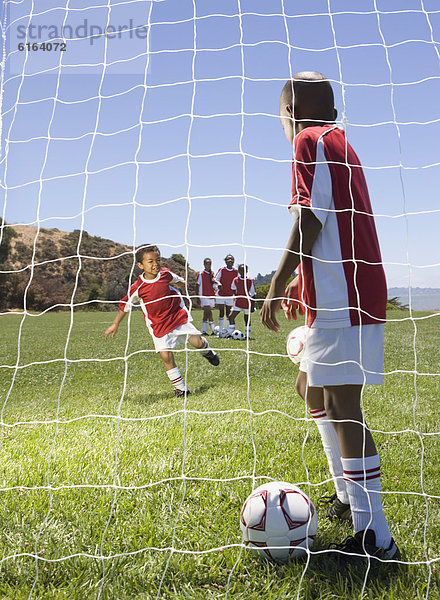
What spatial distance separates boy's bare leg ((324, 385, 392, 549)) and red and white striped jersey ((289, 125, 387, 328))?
0.26 metres

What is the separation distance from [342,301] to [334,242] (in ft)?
0.69

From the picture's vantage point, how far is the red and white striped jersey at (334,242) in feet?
6.15

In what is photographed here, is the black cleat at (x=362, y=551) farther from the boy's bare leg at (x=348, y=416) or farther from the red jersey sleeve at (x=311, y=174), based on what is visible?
the red jersey sleeve at (x=311, y=174)

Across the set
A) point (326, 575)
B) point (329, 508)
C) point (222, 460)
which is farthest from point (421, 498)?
point (222, 460)

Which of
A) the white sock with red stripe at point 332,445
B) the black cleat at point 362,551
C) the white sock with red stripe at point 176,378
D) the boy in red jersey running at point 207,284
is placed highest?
the white sock with red stripe at point 332,445

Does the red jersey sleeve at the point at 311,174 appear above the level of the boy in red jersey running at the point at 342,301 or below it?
above

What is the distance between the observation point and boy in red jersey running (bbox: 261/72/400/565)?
1854 millimetres

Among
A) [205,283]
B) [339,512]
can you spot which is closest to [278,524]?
[339,512]

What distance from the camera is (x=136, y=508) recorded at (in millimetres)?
2281

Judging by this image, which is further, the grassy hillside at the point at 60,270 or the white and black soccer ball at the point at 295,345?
the grassy hillside at the point at 60,270

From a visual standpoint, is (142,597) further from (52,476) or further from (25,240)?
(25,240)

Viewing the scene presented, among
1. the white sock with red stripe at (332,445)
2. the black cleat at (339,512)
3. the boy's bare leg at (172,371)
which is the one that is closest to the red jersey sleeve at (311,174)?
the white sock with red stripe at (332,445)

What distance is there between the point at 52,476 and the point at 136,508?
0.61 metres

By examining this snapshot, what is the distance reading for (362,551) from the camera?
6.09 feet
